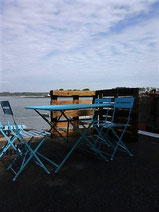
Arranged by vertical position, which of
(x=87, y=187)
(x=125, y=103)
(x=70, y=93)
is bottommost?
(x=87, y=187)

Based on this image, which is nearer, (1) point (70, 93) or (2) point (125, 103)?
(2) point (125, 103)

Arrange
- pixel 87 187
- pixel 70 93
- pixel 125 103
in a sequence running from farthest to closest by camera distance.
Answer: pixel 70 93
pixel 125 103
pixel 87 187

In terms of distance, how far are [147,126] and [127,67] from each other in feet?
13.1

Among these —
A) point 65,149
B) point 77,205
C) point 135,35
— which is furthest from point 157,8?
point 77,205

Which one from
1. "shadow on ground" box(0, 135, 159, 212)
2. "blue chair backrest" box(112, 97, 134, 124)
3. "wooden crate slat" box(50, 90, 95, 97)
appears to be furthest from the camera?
"wooden crate slat" box(50, 90, 95, 97)

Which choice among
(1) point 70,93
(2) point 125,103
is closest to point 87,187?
(2) point 125,103

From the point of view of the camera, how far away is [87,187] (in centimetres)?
213

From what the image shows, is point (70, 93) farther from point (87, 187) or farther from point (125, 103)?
point (87, 187)

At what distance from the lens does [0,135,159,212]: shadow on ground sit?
177cm

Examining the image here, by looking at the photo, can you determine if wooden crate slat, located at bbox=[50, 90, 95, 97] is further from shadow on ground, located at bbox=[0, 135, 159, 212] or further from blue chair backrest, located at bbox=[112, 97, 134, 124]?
shadow on ground, located at bbox=[0, 135, 159, 212]

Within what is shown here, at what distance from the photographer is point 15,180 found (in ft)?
7.63

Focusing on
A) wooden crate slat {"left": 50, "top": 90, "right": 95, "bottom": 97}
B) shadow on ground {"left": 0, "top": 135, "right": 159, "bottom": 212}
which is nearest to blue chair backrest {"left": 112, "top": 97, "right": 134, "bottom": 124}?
shadow on ground {"left": 0, "top": 135, "right": 159, "bottom": 212}

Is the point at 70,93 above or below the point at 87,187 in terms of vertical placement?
above

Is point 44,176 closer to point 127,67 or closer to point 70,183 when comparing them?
point 70,183
